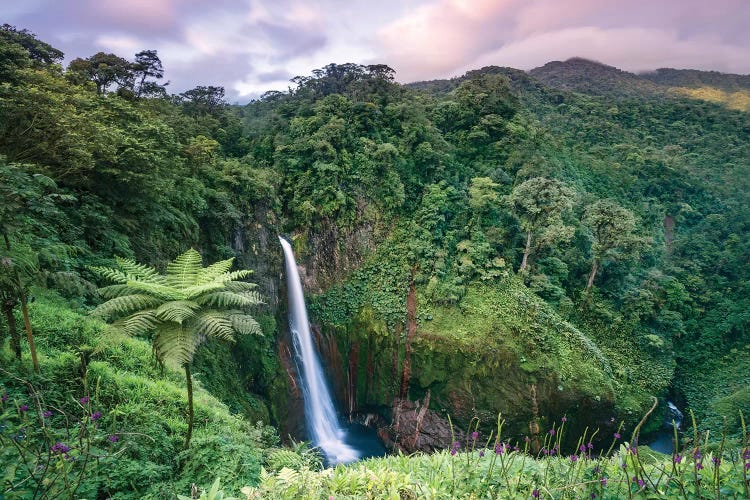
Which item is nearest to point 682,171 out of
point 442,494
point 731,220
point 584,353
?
point 731,220

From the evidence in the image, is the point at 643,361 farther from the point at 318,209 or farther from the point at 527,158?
the point at 318,209

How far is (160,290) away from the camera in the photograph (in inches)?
130

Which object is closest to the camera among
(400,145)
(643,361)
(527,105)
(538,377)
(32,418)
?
(32,418)

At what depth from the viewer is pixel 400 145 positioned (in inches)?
738

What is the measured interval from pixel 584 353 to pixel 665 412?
6821 millimetres

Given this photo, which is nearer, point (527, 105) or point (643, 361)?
point (643, 361)

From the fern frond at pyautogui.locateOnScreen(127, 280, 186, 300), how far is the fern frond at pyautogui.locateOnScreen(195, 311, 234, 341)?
312 millimetres

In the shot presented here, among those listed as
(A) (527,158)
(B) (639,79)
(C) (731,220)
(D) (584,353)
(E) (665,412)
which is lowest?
(E) (665,412)

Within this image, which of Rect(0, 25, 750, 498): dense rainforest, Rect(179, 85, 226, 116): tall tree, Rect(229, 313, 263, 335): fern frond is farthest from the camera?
Rect(179, 85, 226, 116): tall tree

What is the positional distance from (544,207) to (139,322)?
14.5m

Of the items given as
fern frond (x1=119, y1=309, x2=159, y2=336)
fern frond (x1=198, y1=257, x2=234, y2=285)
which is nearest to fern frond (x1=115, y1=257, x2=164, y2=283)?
fern frond (x1=198, y1=257, x2=234, y2=285)

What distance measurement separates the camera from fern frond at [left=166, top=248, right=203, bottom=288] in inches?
144

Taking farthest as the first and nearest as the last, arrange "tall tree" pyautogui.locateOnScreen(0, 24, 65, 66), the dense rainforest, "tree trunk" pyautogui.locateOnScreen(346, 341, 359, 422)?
"tree trunk" pyautogui.locateOnScreen(346, 341, 359, 422) < "tall tree" pyautogui.locateOnScreen(0, 24, 65, 66) < the dense rainforest

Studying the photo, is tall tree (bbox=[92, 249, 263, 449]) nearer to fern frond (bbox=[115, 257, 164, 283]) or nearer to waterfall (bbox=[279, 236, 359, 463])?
fern frond (bbox=[115, 257, 164, 283])
